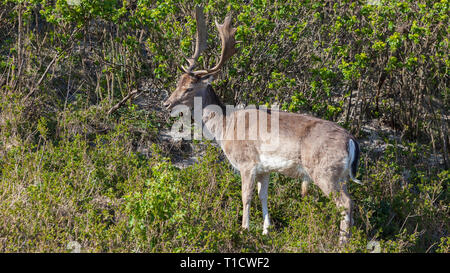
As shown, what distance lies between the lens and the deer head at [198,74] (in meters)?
8.12

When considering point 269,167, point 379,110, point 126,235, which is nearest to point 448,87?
point 379,110

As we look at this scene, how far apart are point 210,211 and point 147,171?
1.25m

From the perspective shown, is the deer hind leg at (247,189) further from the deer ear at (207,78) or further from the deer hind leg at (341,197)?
the deer ear at (207,78)

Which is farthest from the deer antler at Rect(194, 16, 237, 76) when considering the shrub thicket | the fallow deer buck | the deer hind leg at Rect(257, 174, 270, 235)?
the deer hind leg at Rect(257, 174, 270, 235)

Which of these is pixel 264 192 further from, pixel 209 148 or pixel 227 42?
pixel 227 42

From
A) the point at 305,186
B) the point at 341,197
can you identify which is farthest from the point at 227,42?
the point at 341,197

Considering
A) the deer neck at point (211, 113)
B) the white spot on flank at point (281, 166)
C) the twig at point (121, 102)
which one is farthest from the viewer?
the twig at point (121, 102)

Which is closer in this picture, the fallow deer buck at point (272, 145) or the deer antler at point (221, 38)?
the fallow deer buck at point (272, 145)

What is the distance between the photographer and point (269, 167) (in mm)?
7527

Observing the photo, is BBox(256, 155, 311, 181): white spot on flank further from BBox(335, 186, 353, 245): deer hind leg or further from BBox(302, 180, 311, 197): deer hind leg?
BBox(335, 186, 353, 245): deer hind leg

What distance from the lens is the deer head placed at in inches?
320

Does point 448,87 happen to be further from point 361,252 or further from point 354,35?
point 361,252

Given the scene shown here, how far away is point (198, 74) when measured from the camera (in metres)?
8.27

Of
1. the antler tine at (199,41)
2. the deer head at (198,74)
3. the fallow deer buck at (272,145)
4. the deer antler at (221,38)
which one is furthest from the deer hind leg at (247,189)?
the antler tine at (199,41)
